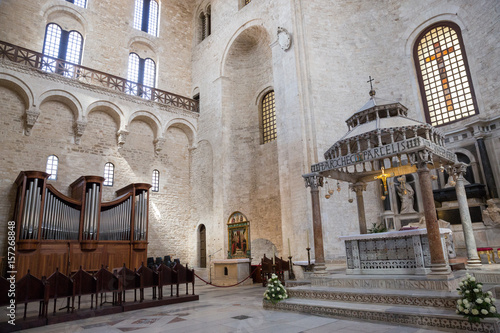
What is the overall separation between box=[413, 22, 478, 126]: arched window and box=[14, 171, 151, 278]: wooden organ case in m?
11.0

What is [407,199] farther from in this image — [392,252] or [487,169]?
[392,252]

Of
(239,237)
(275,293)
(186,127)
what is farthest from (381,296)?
(186,127)

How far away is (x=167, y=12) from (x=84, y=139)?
359 inches

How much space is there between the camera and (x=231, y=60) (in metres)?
16.1

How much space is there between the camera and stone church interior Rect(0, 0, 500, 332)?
21.9ft

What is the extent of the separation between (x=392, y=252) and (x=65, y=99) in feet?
41.0

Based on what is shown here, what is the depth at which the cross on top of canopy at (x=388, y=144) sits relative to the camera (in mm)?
6283

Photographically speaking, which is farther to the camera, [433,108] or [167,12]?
[167,12]

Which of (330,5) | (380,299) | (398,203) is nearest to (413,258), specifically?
(380,299)

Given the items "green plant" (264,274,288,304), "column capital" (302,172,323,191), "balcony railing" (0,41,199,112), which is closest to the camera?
"green plant" (264,274,288,304)

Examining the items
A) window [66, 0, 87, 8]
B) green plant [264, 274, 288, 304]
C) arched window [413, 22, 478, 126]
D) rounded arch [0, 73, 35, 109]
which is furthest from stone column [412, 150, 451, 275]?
window [66, 0, 87, 8]

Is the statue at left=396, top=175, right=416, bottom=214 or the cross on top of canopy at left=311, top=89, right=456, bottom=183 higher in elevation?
the cross on top of canopy at left=311, top=89, right=456, bottom=183

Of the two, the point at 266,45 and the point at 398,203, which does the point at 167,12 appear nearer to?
the point at 266,45

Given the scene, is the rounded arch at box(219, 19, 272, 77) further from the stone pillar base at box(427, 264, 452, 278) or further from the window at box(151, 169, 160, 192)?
the stone pillar base at box(427, 264, 452, 278)
